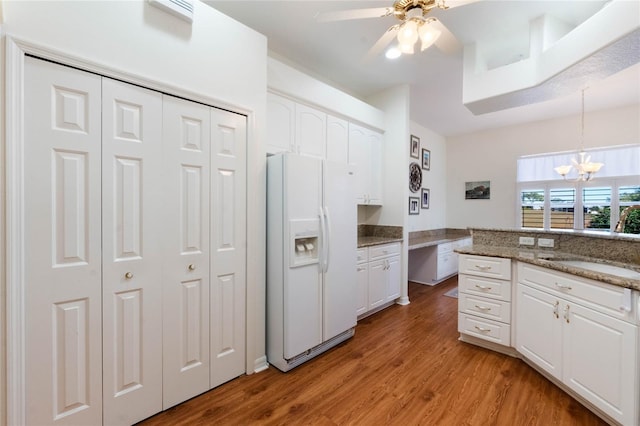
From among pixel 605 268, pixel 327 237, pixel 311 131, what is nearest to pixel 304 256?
pixel 327 237

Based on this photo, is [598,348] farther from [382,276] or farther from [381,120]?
[381,120]

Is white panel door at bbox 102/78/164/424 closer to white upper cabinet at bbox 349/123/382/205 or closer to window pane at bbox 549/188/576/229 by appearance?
white upper cabinet at bbox 349/123/382/205

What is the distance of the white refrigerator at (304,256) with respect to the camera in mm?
2268

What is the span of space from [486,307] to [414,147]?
348 centimetres

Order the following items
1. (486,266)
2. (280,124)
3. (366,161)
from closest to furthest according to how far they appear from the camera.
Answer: (486,266) → (280,124) → (366,161)

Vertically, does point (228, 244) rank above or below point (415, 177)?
below

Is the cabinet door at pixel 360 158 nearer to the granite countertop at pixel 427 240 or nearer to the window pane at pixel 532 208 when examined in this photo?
the granite countertop at pixel 427 240

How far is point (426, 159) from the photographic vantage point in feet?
18.9

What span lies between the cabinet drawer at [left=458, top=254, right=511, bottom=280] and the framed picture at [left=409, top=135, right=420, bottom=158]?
9.70 feet

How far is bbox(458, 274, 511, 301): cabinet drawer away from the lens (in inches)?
98.4

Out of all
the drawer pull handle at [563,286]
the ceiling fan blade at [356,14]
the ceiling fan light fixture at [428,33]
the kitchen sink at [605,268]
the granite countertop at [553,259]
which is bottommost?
the drawer pull handle at [563,286]

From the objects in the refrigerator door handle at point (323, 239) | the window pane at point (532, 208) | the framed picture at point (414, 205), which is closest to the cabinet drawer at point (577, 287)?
the refrigerator door handle at point (323, 239)

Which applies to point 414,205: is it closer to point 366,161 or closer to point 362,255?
point 366,161

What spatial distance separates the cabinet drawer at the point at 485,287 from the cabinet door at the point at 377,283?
0.98 metres
